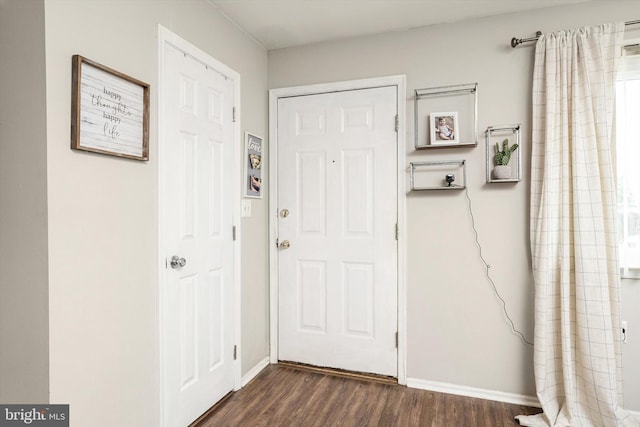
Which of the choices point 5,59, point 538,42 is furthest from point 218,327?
point 538,42

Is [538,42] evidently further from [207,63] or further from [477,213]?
[207,63]

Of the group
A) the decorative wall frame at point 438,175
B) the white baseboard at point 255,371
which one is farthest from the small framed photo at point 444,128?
the white baseboard at point 255,371

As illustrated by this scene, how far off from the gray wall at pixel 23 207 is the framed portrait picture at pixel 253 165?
52.1 inches

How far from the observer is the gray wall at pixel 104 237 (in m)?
1.41

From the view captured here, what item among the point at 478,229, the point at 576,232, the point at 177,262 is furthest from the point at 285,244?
the point at 576,232

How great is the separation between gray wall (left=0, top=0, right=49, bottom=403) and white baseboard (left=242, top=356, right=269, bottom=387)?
1399 millimetres

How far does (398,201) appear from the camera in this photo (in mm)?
2609

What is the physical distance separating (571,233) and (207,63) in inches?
92.0

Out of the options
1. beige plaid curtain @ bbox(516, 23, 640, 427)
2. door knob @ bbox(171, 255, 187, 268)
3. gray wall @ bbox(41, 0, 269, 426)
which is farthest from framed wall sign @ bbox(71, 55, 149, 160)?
beige plaid curtain @ bbox(516, 23, 640, 427)

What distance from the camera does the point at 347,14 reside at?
95.0 inches

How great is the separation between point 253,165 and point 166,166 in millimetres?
859

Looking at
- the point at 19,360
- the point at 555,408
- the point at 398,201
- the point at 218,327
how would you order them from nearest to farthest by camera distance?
the point at 19,360 → the point at 555,408 → the point at 218,327 → the point at 398,201

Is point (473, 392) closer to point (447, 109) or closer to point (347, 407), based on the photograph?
point (347, 407)

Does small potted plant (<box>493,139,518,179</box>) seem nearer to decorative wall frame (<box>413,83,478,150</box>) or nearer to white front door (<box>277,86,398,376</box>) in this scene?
decorative wall frame (<box>413,83,478,150</box>)
